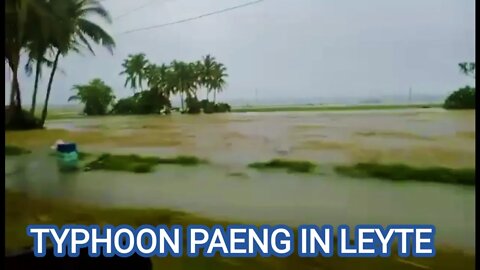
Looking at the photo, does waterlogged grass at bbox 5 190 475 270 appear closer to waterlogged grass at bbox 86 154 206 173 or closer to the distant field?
waterlogged grass at bbox 86 154 206 173

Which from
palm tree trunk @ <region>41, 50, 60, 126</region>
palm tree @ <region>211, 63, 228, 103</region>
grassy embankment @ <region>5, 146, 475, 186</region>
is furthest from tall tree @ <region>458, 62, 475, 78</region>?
palm tree trunk @ <region>41, 50, 60, 126</region>

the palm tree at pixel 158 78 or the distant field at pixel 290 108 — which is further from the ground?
the palm tree at pixel 158 78

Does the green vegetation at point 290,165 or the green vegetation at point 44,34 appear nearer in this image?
the green vegetation at point 290,165

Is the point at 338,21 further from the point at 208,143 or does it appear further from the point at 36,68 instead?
the point at 36,68

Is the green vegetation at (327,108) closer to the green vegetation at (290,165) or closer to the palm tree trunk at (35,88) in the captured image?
the green vegetation at (290,165)

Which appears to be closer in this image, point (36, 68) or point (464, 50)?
point (464, 50)

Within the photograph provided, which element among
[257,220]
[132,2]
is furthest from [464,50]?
[132,2]

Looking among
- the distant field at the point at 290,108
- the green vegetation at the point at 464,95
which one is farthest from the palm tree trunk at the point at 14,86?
the green vegetation at the point at 464,95
